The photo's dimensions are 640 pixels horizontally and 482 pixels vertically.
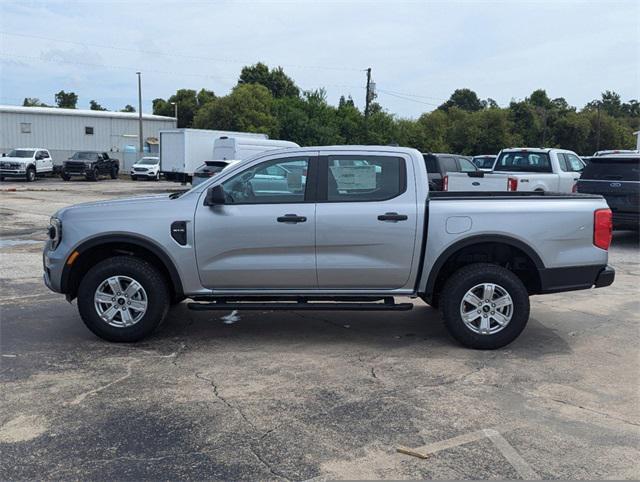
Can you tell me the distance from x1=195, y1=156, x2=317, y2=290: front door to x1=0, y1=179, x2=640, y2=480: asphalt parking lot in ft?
2.19

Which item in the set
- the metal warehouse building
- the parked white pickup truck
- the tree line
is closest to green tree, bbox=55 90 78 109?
the tree line

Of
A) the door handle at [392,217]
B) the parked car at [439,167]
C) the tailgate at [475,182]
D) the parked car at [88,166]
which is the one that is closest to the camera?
the door handle at [392,217]

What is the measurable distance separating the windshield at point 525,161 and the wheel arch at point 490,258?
9924mm

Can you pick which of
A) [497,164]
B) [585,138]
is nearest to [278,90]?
[585,138]

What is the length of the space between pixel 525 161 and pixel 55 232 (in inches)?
487

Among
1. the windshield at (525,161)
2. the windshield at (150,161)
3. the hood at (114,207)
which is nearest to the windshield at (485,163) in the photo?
the windshield at (525,161)

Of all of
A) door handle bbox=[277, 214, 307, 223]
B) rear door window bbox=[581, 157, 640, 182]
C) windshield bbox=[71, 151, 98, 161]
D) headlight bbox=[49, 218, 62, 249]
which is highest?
windshield bbox=[71, 151, 98, 161]

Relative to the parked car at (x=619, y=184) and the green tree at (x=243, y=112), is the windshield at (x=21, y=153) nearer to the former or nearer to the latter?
the green tree at (x=243, y=112)

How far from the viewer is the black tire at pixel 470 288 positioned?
220 inches

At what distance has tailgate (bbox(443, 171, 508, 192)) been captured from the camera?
13.0 metres

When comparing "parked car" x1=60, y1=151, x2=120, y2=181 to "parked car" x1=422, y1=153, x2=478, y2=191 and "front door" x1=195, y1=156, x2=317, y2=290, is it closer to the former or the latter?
"parked car" x1=422, y1=153, x2=478, y2=191

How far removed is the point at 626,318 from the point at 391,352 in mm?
3059

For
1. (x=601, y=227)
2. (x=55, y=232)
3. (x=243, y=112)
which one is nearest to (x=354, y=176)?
(x=601, y=227)

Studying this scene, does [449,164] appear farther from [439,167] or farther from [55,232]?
[55,232]
